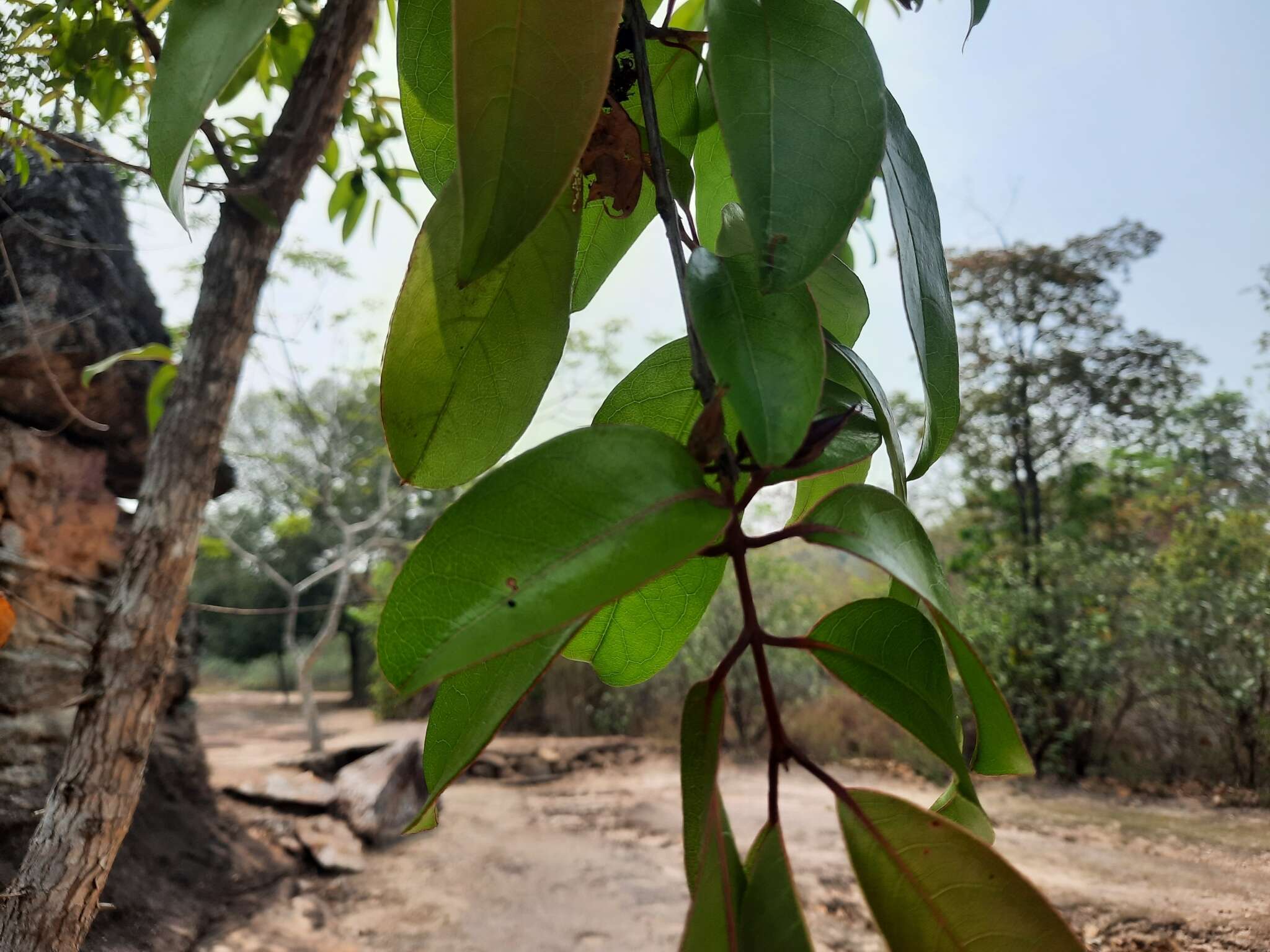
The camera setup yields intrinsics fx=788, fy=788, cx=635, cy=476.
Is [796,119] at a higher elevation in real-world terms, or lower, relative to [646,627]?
higher

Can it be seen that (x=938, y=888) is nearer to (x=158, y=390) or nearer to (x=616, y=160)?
(x=616, y=160)

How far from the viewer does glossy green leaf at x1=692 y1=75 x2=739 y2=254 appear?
1.15 ft

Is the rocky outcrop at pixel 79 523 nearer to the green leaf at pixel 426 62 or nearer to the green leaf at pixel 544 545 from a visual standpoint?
the green leaf at pixel 426 62

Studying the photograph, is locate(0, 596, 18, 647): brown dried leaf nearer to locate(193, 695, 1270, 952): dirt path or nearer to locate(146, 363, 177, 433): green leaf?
locate(193, 695, 1270, 952): dirt path

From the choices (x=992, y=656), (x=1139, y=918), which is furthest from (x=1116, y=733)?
(x=1139, y=918)

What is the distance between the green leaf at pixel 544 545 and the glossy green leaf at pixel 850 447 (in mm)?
60

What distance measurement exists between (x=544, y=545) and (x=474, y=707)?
0.07 m

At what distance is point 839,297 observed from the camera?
1.07 feet

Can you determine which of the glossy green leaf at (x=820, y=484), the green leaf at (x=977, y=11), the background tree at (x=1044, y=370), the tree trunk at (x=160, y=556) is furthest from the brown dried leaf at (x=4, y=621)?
the background tree at (x=1044, y=370)

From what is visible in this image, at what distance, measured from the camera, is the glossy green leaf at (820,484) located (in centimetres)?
29

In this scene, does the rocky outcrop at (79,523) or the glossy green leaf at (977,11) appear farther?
the rocky outcrop at (79,523)

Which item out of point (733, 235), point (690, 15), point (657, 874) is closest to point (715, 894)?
point (733, 235)

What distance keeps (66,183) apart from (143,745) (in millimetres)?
1314

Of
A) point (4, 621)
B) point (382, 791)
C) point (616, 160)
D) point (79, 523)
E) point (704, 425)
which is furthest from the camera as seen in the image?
point (382, 791)
